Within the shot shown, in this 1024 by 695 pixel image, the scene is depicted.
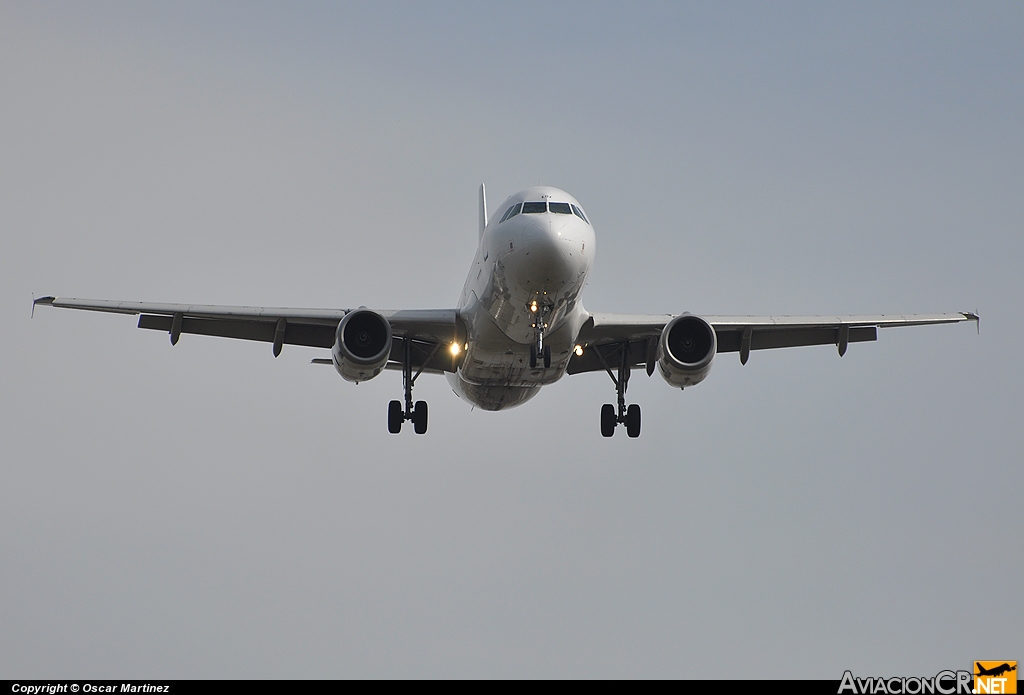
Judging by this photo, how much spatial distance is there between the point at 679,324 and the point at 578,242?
4.56m

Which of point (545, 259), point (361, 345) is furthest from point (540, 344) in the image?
point (361, 345)

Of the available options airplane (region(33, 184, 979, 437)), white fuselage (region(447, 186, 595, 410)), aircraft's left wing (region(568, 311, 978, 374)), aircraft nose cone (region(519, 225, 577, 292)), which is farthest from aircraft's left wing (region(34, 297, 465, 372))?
aircraft nose cone (region(519, 225, 577, 292))

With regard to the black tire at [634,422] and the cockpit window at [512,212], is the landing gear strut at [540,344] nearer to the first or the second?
the cockpit window at [512,212]

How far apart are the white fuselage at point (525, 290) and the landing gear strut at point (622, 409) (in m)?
2.54

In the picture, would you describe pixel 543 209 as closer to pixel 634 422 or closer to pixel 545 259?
pixel 545 259

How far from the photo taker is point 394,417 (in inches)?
1260

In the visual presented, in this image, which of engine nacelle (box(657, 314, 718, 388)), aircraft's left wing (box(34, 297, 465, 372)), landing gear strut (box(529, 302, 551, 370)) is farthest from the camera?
aircraft's left wing (box(34, 297, 465, 372))

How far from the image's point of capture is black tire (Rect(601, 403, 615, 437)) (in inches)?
1313

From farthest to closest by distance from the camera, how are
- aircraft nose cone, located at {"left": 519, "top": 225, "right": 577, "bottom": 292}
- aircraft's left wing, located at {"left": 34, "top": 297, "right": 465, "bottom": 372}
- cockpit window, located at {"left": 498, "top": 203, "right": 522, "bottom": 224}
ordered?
aircraft's left wing, located at {"left": 34, "top": 297, "right": 465, "bottom": 372}, cockpit window, located at {"left": 498, "top": 203, "right": 522, "bottom": 224}, aircraft nose cone, located at {"left": 519, "top": 225, "right": 577, "bottom": 292}

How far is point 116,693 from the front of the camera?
2478 cm

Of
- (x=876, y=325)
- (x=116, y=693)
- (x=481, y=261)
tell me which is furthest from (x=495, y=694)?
(x=876, y=325)

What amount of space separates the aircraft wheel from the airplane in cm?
3

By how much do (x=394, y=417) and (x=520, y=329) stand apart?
652 centimetres

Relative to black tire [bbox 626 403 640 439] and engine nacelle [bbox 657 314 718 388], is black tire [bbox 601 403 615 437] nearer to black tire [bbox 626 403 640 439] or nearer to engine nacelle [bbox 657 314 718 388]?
black tire [bbox 626 403 640 439]
